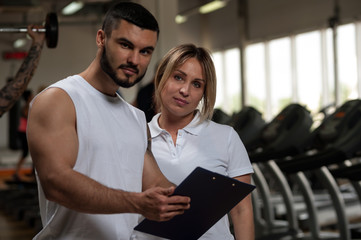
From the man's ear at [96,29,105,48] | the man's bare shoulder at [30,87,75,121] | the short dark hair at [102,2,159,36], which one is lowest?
the man's bare shoulder at [30,87,75,121]

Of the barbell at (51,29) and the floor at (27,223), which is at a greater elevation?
the barbell at (51,29)

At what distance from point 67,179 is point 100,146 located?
0.18 m

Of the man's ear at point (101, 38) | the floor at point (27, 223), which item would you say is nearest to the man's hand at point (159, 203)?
the man's ear at point (101, 38)

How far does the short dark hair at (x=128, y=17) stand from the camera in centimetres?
146

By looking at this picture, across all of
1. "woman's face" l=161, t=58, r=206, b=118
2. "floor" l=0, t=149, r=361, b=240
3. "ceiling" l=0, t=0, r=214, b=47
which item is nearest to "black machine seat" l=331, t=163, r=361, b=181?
"floor" l=0, t=149, r=361, b=240

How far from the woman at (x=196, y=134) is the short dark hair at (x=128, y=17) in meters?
0.48

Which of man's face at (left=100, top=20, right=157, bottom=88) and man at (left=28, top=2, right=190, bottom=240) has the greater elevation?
man's face at (left=100, top=20, right=157, bottom=88)

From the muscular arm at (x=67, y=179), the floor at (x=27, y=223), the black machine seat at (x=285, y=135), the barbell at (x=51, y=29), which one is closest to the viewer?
the muscular arm at (x=67, y=179)

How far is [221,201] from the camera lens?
155 cm

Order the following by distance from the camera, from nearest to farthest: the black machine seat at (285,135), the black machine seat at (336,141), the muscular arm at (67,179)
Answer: the muscular arm at (67,179) < the black machine seat at (336,141) < the black machine seat at (285,135)

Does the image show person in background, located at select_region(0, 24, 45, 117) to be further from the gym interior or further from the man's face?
the man's face

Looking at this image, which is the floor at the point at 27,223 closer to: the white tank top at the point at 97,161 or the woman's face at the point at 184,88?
the woman's face at the point at 184,88

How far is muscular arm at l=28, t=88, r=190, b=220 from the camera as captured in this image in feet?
4.27

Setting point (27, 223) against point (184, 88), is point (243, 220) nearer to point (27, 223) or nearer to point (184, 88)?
point (184, 88)
